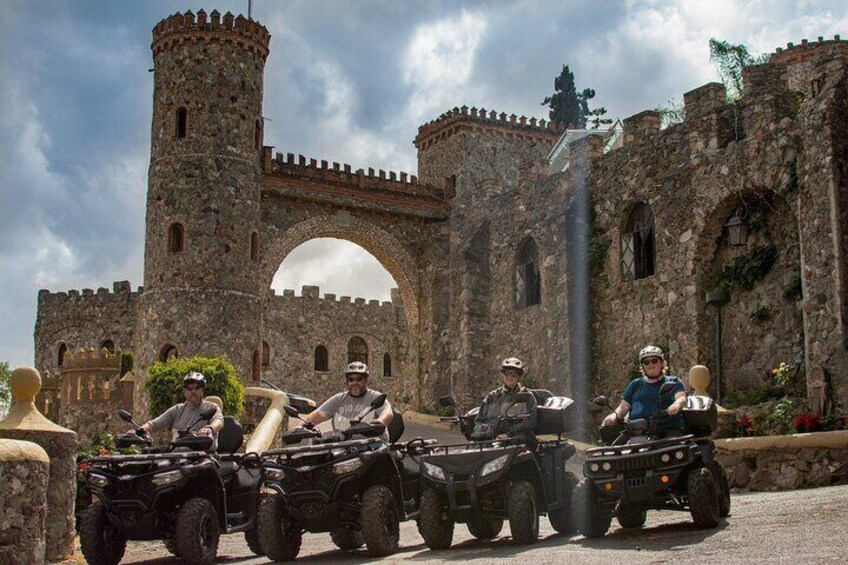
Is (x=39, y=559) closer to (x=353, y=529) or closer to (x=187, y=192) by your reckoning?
(x=353, y=529)

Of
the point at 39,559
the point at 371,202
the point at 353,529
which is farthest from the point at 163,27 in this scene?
the point at 39,559

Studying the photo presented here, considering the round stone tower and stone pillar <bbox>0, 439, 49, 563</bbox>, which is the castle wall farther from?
stone pillar <bbox>0, 439, 49, 563</bbox>

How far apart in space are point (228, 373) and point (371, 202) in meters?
8.44

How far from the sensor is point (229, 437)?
39.1 feet

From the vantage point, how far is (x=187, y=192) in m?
28.0

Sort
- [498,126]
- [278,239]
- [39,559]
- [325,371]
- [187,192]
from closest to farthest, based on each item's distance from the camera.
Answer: [39,559]
[187,192]
[278,239]
[498,126]
[325,371]

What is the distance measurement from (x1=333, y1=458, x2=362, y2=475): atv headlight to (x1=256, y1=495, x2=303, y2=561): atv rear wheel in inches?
24.2

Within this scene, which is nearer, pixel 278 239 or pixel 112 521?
pixel 112 521

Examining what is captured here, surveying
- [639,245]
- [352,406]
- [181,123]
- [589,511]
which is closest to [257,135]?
[181,123]

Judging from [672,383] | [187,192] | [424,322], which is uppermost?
[187,192]

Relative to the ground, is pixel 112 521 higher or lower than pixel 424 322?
lower

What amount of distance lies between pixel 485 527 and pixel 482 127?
24.8 m

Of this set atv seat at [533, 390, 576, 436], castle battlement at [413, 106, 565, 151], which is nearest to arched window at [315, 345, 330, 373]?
castle battlement at [413, 106, 565, 151]

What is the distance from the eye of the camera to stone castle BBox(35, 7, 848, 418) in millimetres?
20484
